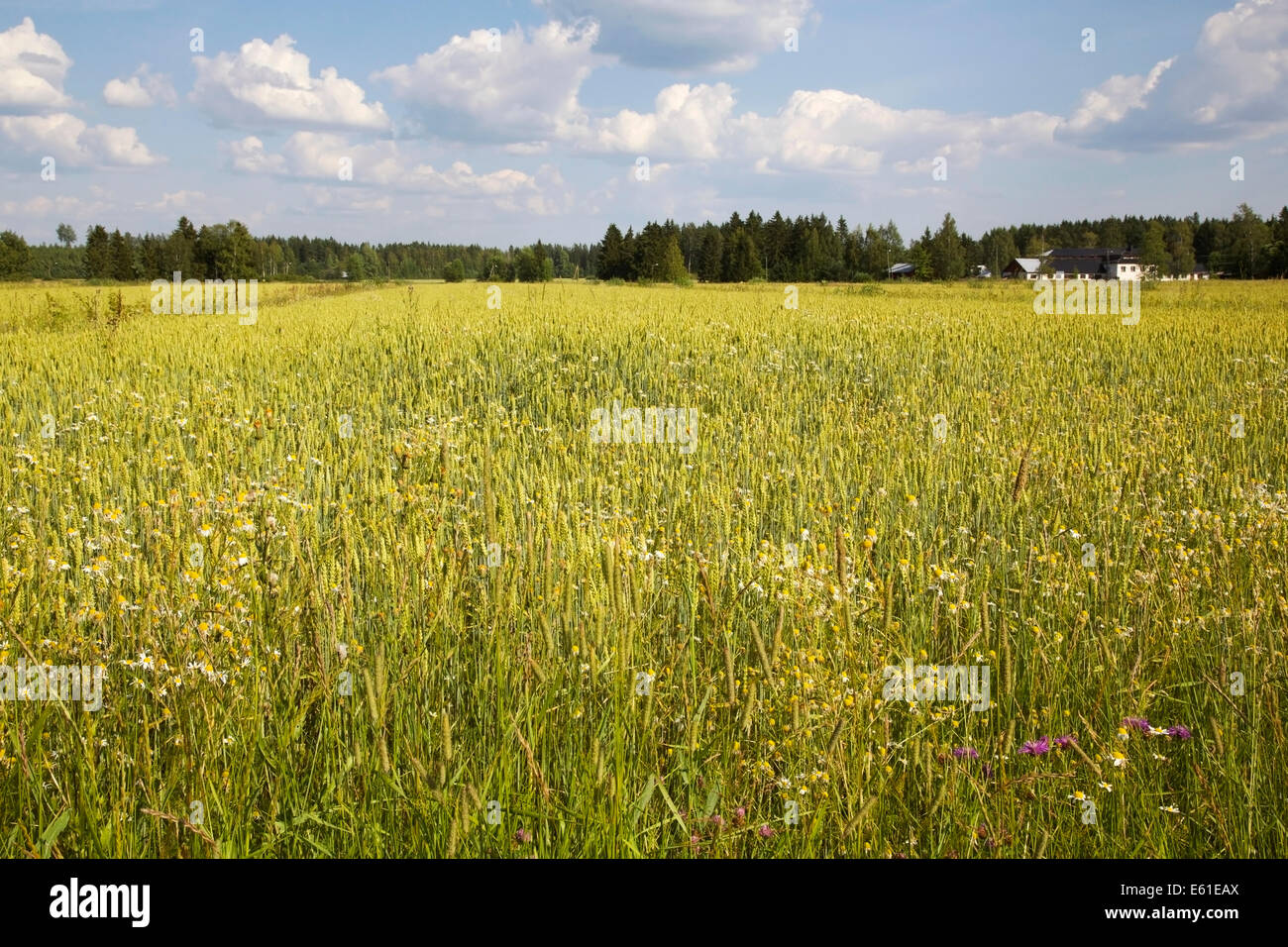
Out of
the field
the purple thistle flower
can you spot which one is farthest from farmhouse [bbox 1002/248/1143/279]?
the purple thistle flower

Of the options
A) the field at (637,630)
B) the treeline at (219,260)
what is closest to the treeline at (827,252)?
the treeline at (219,260)

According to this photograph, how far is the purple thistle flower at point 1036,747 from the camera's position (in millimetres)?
2512

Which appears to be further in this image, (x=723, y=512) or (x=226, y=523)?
(x=723, y=512)

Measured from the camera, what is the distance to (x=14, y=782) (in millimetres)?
2182

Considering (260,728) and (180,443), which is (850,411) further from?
(260,728)

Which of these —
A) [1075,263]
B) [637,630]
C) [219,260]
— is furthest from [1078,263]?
[637,630]

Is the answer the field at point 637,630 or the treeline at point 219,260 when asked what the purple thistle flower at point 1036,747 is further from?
Answer: the treeline at point 219,260

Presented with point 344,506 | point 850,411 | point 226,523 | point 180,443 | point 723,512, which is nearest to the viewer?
point 226,523

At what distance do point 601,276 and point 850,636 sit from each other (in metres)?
90.1

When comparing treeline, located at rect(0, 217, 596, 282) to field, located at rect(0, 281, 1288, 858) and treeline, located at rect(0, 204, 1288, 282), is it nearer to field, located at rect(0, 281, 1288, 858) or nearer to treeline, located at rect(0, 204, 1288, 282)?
treeline, located at rect(0, 204, 1288, 282)

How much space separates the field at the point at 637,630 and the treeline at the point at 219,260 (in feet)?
124

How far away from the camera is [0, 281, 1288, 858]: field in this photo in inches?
81.7
